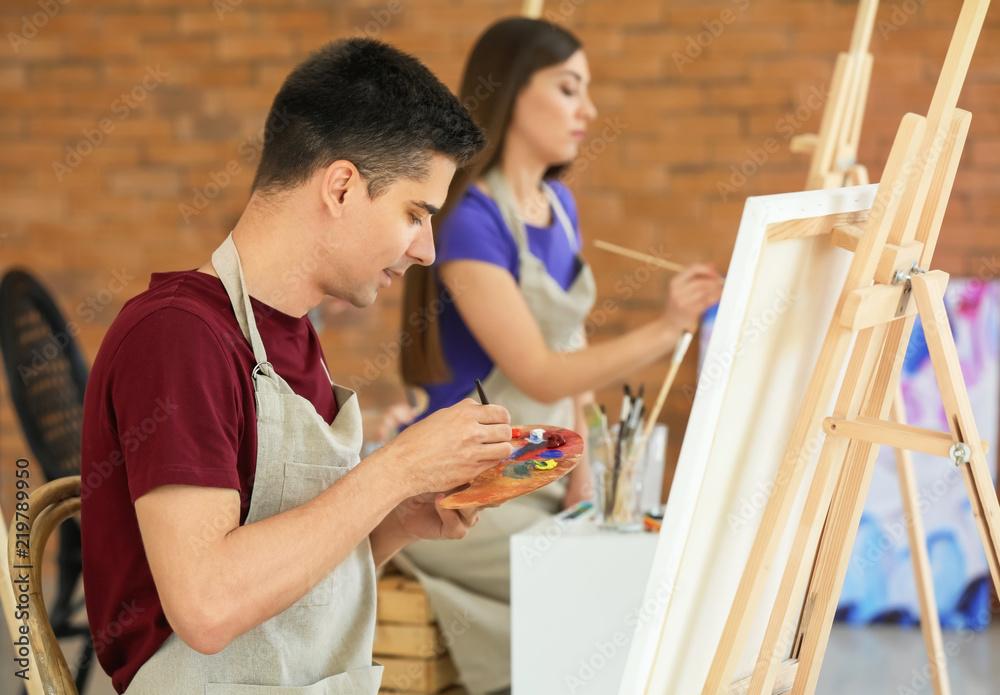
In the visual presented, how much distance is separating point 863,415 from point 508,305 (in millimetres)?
898

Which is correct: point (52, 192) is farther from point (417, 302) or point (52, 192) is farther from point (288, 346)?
point (288, 346)

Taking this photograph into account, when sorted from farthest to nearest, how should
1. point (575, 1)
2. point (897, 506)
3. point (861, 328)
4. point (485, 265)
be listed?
point (575, 1) → point (897, 506) → point (485, 265) → point (861, 328)

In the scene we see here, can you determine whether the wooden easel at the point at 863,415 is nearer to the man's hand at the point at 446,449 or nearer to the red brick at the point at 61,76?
the man's hand at the point at 446,449

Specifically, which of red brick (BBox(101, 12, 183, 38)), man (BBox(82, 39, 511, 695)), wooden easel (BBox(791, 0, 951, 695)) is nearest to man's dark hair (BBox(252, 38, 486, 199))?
man (BBox(82, 39, 511, 695))

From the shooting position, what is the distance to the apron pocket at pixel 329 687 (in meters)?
1.08

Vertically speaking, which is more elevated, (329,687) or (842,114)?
(842,114)

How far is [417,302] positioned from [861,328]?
1.16 metres

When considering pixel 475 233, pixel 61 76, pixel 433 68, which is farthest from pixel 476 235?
pixel 61 76

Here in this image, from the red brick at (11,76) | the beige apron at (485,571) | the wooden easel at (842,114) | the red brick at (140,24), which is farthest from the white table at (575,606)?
the red brick at (11,76)

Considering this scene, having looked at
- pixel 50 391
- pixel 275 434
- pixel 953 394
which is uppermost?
pixel 953 394

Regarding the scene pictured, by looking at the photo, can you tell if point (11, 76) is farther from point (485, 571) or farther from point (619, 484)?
point (619, 484)

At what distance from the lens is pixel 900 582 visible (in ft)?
10.1

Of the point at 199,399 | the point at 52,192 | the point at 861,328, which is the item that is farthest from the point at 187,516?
Answer: the point at 52,192

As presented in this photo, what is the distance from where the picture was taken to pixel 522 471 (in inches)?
47.8
